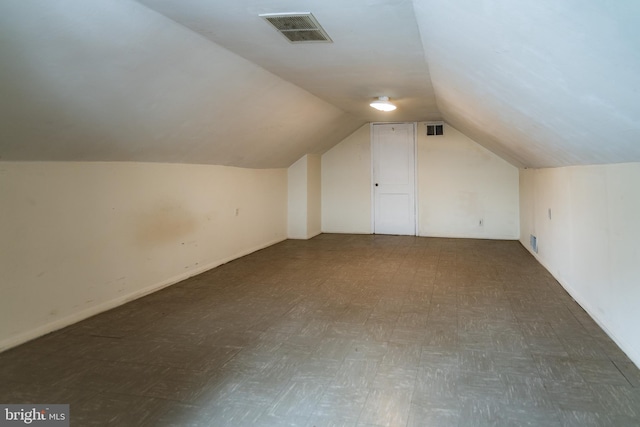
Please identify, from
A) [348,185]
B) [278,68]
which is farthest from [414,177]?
[278,68]

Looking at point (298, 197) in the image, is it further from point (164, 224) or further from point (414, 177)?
point (164, 224)

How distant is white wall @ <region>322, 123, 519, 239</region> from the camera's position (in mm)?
6754

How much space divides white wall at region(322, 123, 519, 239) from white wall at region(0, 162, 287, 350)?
286 cm

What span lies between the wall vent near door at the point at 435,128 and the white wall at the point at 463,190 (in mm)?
69

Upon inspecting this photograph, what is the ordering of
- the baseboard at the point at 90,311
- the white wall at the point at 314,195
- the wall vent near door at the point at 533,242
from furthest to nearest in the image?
the white wall at the point at 314,195
the wall vent near door at the point at 533,242
the baseboard at the point at 90,311

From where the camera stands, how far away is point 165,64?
2.65m

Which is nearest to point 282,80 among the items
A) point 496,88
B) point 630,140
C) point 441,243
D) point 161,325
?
point 496,88

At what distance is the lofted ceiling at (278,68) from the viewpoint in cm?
149

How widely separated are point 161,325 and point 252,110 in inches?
84.8
